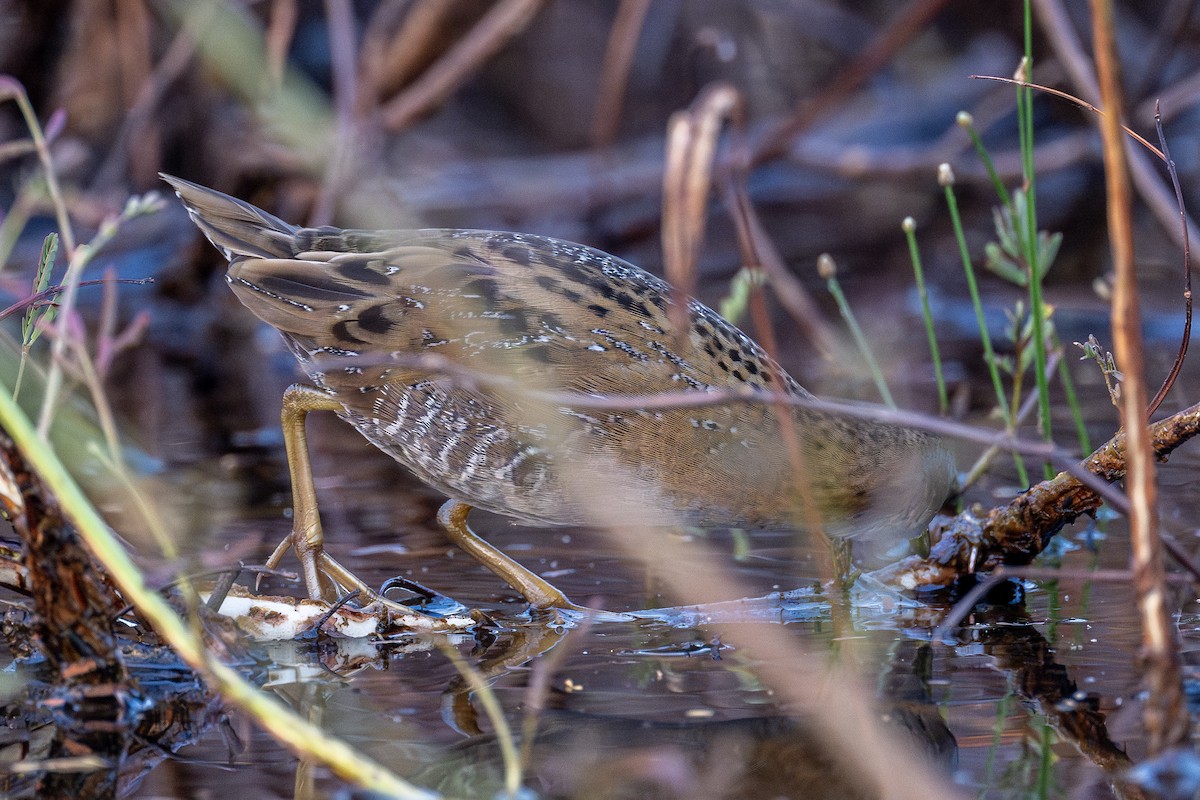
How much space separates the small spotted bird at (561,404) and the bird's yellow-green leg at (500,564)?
11 centimetres

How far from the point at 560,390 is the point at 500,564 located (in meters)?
0.44

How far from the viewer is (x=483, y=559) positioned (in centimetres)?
334

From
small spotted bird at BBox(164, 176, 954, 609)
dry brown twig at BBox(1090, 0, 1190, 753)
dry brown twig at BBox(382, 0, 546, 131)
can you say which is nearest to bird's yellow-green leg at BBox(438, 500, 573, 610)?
small spotted bird at BBox(164, 176, 954, 609)

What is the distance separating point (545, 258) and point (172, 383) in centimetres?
300

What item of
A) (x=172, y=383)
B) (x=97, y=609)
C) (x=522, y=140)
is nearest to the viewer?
(x=97, y=609)

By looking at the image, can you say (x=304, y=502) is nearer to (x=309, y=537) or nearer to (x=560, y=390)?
(x=309, y=537)

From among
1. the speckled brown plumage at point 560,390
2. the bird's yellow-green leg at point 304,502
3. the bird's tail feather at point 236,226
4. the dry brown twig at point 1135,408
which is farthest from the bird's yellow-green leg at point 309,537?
the dry brown twig at point 1135,408

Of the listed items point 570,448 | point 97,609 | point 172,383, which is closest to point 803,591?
point 570,448

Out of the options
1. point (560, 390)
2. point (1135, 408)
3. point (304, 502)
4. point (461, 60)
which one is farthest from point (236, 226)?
point (461, 60)

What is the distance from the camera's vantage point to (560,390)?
3.11 meters

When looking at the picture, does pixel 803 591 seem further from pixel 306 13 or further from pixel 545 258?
pixel 306 13

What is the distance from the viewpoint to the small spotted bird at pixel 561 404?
313cm

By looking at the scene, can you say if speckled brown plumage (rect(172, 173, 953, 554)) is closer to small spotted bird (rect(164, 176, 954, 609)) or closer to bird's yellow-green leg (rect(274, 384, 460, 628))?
small spotted bird (rect(164, 176, 954, 609))

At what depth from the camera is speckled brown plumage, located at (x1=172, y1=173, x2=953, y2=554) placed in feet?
10.3
